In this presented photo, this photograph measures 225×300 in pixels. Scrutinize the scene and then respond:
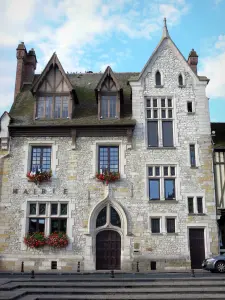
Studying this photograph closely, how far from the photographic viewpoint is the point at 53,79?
23516 mm

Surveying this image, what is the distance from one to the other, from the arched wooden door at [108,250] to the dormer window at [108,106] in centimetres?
711

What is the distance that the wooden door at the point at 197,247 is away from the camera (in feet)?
67.6

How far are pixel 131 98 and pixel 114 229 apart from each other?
28.0 ft

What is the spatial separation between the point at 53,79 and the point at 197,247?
13302 mm

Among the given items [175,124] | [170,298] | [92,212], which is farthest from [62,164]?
[170,298]

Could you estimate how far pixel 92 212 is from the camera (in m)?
21.1

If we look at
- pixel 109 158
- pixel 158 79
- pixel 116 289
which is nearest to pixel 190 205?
pixel 109 158

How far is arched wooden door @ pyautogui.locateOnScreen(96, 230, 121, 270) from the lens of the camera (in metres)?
20.7

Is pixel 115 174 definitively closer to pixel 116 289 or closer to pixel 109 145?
pixel 109 145

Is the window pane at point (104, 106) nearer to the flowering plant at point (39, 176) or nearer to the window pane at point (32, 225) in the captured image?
the flowering plant at point (39, 176)

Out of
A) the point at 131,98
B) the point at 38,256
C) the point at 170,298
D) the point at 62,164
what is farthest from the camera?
the point at 131,98

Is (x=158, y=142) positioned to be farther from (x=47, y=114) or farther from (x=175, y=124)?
(x=47, y=114)

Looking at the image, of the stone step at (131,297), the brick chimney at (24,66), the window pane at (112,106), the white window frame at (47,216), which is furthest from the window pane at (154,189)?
the brick chimney at (24,66)

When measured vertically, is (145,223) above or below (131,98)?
below
